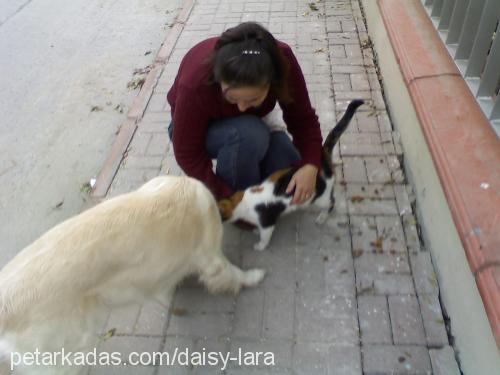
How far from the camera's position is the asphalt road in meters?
3.13

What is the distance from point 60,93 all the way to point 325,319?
11.2 feet

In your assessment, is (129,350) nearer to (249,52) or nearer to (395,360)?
(395,360)

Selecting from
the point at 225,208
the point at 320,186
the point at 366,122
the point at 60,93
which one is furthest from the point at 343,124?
the point at 60,93

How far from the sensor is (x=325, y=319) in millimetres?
2180

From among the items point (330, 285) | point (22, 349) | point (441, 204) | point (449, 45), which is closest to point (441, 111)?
point (441, 204)

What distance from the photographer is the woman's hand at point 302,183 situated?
231cm

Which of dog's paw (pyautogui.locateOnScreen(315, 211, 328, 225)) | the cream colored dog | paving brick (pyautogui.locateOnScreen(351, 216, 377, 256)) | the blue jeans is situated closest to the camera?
the cream colored dog

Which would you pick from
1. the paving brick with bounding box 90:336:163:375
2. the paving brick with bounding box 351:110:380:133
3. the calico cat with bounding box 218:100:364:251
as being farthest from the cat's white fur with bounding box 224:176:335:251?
the paving brick with bounding box 351:110:380:133

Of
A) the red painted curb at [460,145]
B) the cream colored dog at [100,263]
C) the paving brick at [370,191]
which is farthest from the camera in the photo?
the paving brick at [370,191]

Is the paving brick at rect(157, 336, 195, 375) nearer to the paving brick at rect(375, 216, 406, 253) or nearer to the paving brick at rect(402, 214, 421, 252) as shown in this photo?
the paving brick at rect(375, 216, 406, 253)

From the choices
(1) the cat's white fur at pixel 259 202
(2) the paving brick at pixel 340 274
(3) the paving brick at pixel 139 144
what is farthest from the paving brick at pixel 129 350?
(3) the paving brick at pixel 139 144

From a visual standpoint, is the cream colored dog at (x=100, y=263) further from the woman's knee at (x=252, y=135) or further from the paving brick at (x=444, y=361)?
the paving brick at (x=444, y=361)

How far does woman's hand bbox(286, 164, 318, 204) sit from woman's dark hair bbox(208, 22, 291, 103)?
59 centimetres

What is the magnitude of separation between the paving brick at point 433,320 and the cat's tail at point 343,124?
0.95 m
